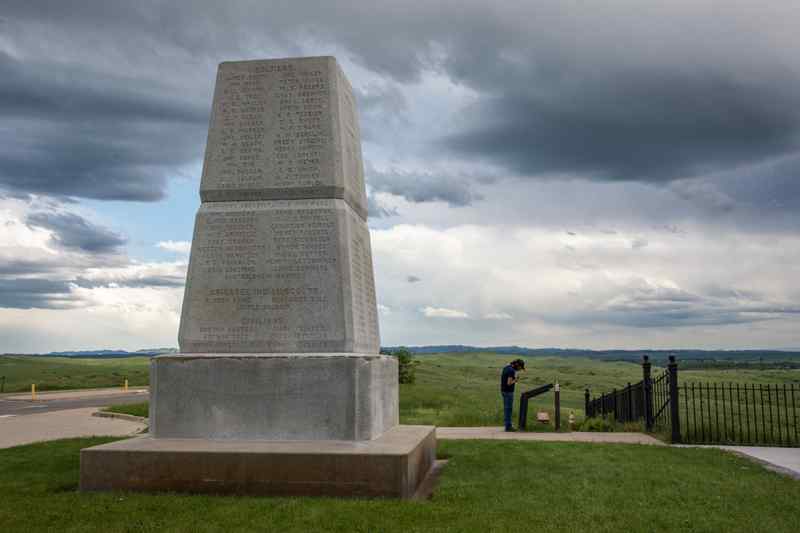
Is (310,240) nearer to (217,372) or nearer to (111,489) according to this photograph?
(217,372)

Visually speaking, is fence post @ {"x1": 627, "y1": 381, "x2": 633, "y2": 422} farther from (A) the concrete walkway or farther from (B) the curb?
(B) the curb

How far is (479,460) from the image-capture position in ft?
36.5

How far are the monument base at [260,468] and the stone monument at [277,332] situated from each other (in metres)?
0.01

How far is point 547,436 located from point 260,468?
31.0 feet

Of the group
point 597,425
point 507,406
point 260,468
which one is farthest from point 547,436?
point 260,468

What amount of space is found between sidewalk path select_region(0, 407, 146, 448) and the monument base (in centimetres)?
894

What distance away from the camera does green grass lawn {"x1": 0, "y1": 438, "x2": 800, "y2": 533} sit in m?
6.77

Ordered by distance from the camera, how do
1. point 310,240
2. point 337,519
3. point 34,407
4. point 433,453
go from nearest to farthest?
point 337,519
point 310,240
point 433,453
point 34,407

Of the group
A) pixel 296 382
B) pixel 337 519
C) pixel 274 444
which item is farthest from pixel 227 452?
pixel 337 519

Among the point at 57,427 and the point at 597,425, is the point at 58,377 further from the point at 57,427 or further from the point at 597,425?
the point at 597,425

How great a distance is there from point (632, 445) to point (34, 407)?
25386mm

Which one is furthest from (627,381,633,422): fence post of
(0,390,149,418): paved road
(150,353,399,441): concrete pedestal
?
(0,390,149,418): paved road

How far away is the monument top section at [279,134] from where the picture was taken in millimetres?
9492

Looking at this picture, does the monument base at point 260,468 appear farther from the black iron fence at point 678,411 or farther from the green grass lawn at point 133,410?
the green grass lawn at point 133,410
